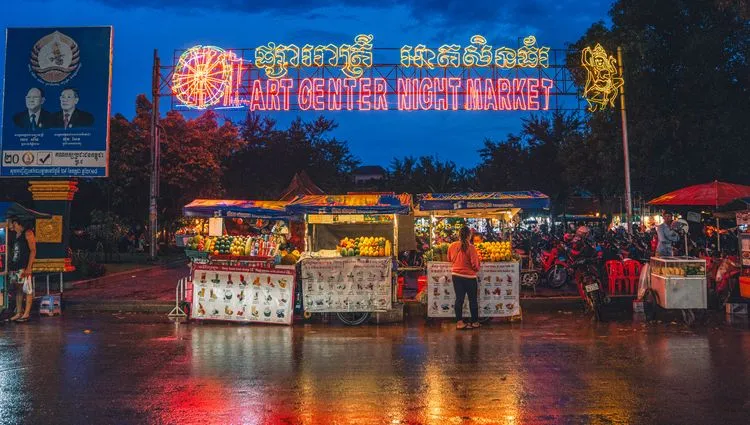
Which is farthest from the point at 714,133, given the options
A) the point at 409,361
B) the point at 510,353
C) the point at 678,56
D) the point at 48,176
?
the point at 48,176

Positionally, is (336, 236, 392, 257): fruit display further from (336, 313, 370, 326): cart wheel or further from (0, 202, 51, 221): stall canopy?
(0, 202, 51, 221): stall canopy

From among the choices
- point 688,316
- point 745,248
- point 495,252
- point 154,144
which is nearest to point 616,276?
point 688,316

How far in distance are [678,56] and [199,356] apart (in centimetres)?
2119

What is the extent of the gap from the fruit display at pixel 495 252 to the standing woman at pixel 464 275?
1.05 meters

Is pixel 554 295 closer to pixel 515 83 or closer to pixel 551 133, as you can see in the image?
pixel 515 83

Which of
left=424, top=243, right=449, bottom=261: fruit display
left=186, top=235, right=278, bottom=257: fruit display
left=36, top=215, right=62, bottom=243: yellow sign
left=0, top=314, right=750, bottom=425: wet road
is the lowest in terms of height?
left=0, top=314, right=750, bottom=425: wet road

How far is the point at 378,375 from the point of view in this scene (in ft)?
24.0

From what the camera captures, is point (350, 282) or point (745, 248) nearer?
point (350, 282)

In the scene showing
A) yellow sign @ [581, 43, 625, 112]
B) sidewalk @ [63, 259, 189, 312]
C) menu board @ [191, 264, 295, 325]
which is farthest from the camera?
yellow sign @ [581, 43, 625, 112]

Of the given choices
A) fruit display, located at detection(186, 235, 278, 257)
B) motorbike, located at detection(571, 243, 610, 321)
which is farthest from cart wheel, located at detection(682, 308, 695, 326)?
fruit display, located at detection(186, 235, 278, 257)

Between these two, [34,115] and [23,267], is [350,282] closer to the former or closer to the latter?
[23,267]

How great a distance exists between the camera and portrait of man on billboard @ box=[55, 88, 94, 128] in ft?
53.1

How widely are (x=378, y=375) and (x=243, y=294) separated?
4851mm

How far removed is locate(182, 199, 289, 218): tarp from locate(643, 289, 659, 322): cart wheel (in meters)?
7.94
